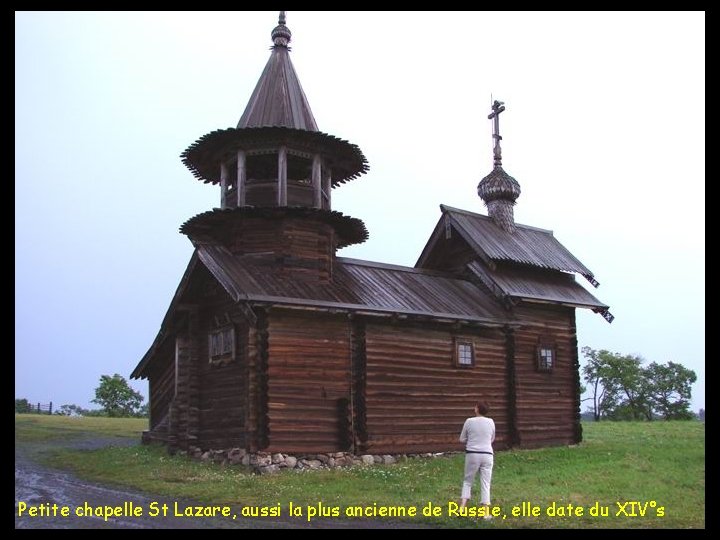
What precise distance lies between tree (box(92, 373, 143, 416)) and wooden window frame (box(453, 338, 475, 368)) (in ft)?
140

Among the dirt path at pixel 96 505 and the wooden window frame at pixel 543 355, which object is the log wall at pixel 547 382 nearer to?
the wooden window frame at pixel 543 355

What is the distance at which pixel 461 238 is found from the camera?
1179 inches

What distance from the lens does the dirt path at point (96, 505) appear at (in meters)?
11.9

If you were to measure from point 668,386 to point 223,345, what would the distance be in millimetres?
53330

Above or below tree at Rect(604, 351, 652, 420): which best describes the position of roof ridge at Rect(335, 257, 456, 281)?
above

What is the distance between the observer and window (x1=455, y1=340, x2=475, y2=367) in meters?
24.7

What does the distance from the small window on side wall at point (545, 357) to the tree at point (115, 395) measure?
42290 millimetres

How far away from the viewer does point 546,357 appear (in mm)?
27766

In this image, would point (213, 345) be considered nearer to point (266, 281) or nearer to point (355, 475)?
point (266, 281)

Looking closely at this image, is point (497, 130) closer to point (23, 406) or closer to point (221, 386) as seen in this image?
point (221, 386)

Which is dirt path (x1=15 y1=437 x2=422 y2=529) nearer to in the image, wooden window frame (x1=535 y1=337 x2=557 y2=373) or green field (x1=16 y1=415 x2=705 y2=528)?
green field (x1=16 y1=415 x2=705 y2=528)

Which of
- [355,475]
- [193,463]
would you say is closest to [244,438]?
[193,463]

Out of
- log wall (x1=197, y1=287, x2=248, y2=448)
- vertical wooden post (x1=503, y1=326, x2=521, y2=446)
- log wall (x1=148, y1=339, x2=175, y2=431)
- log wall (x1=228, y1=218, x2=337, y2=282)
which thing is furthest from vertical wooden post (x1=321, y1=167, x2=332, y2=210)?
log wall (x1=148, y1=339, x2=175, y2=431)

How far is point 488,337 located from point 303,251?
23.6 feet
